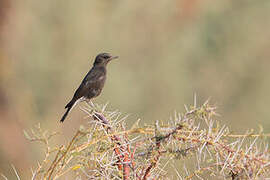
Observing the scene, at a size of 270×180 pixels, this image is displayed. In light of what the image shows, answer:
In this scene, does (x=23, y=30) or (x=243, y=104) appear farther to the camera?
(x=243, y=104)

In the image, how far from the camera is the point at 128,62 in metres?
20.4

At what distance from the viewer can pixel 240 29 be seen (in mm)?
22812

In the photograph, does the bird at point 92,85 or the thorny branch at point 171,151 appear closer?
the thorny branch at point 171,151

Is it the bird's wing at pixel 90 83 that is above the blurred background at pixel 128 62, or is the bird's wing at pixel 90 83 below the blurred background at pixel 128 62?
below

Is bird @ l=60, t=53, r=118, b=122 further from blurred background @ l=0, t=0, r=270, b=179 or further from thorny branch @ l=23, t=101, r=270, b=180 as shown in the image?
blurred background @ l=0, t=0, r=270, b=179

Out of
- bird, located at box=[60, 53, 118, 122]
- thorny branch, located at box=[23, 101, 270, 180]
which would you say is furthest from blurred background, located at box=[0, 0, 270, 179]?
thorny branch, located at box=[23, 101, 270, 180]

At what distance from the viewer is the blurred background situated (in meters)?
17.9

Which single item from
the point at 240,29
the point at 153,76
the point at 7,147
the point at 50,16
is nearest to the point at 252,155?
the point at 7,147

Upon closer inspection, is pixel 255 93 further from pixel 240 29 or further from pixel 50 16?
pixel 50 16

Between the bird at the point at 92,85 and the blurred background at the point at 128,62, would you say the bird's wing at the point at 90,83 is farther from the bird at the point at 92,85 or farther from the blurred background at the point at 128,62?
the blurred background at the point at 128,62

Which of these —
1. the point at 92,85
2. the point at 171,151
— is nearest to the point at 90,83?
the point at 92,85

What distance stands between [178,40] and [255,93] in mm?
4151

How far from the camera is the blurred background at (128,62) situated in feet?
58.9

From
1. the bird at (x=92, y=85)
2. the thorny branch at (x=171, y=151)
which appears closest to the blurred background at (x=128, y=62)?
the bird at (x=92, y=85)
